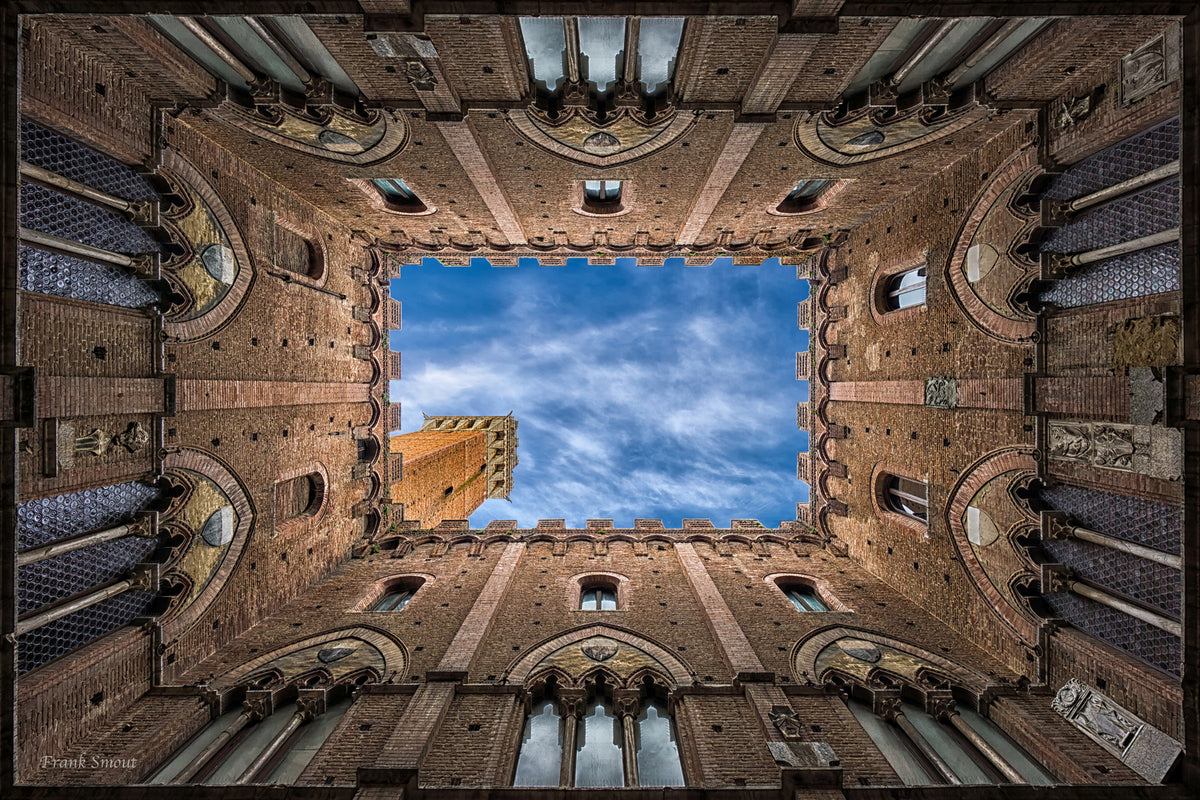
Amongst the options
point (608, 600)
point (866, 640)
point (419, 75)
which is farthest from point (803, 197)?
point (608, 600)

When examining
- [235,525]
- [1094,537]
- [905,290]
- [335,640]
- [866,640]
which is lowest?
[335,640]

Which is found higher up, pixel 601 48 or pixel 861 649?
pixel 601 48

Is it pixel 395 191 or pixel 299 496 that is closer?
pixel 299 496

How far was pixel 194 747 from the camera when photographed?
941 centimetres

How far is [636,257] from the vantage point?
21.3 meters

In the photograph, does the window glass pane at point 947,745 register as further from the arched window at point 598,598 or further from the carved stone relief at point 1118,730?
the arched window at point 598,598

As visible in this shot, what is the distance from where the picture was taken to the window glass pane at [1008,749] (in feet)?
28.0

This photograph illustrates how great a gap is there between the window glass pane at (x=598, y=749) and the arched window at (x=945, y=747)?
4.88m

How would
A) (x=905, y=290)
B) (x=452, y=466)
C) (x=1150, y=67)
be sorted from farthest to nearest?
1. (x=452, y=466)
2. (x=905, y=290)
3. (x=1150, y=67)

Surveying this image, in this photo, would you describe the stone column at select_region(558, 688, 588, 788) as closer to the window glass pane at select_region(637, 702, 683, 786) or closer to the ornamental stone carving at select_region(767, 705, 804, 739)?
the window glass pane at select_region(637, 702, 683, 786)

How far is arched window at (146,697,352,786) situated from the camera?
29.1 feet

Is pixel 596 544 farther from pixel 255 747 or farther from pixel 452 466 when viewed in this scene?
pixel 452 466

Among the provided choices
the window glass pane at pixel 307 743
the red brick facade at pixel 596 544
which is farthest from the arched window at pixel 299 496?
the window glass pane at pixel 307 743

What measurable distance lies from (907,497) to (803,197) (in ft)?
34.2
